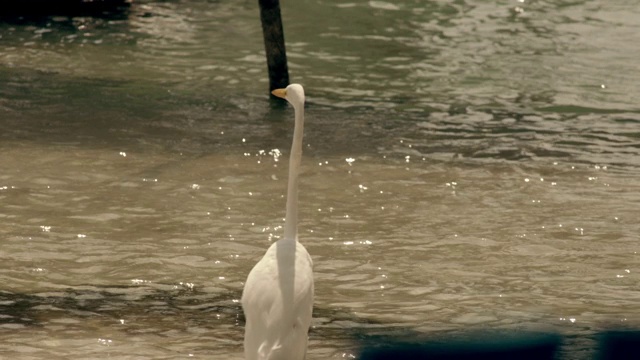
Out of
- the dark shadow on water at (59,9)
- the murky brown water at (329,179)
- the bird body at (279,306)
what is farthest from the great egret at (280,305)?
the dark shadow on water at (59,9)

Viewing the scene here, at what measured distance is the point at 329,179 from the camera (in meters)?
11.8

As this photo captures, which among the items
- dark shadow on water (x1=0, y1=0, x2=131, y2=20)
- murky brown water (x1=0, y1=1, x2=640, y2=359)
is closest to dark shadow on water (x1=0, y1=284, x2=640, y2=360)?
murky brown water (x1=0, y1=1, x2=640, y2=359)

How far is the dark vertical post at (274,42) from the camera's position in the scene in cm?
1451

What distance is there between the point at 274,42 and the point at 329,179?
3359 millimetres

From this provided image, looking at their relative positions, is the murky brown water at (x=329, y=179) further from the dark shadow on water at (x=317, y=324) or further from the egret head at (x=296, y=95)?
the egret head at (x=296, y=95)

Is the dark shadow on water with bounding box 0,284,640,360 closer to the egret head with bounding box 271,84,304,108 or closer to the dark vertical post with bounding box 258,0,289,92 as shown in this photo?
the egret head with bounding box 271,84,304,108

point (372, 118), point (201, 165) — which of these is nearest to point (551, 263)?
point (201, 165)

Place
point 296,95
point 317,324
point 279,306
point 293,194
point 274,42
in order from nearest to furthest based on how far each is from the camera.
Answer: point 279,306 < point 293,194 < point 296,95 < point 317,324 < point 274,42

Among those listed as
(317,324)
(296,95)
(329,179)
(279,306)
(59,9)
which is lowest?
(59,9)

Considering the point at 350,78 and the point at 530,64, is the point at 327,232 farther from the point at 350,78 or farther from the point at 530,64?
the point at 530,64

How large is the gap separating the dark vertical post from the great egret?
815 cm

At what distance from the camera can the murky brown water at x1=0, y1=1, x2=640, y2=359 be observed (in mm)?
8195

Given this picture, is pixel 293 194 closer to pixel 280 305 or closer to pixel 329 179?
pixel 280 305

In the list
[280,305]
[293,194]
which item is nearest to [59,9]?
[293,194]
